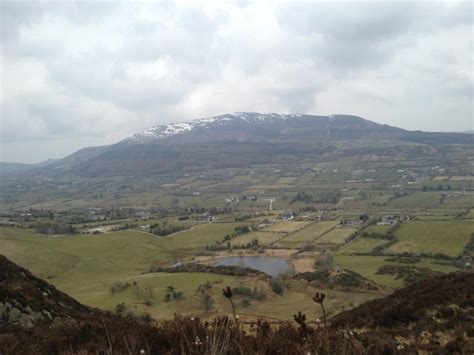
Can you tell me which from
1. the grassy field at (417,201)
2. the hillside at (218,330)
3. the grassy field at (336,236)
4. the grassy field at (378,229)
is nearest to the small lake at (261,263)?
the grassy field at (336,236)

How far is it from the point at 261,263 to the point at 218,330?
69040 millimetres

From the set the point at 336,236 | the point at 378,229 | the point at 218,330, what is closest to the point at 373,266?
the point at 336,236

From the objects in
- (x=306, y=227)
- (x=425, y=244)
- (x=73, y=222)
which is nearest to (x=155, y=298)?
(x=425, y=244)

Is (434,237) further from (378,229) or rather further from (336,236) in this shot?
(336,236)

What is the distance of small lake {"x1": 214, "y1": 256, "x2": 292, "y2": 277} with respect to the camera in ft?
229

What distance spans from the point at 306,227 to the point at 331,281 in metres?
50.2

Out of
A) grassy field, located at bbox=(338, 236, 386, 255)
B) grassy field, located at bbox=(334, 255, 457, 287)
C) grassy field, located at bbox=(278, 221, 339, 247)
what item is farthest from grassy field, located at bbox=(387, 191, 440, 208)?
grassy field, located at bbox=(334, 255, 457, 287)

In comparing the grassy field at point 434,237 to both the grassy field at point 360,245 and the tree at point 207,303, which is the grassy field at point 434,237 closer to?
the grassy field at point 360,245

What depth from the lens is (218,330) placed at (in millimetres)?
8133

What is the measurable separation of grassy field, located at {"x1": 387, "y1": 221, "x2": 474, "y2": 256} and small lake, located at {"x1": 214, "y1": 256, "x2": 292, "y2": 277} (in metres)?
20.3

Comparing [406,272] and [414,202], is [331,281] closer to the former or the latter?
[406,272]

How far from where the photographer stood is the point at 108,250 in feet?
278

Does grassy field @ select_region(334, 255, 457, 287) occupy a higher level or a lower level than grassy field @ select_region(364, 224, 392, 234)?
lower

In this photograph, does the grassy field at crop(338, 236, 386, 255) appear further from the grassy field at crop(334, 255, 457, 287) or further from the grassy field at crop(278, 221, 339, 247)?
the grassy field at crop(278, 221, 339, 247)
